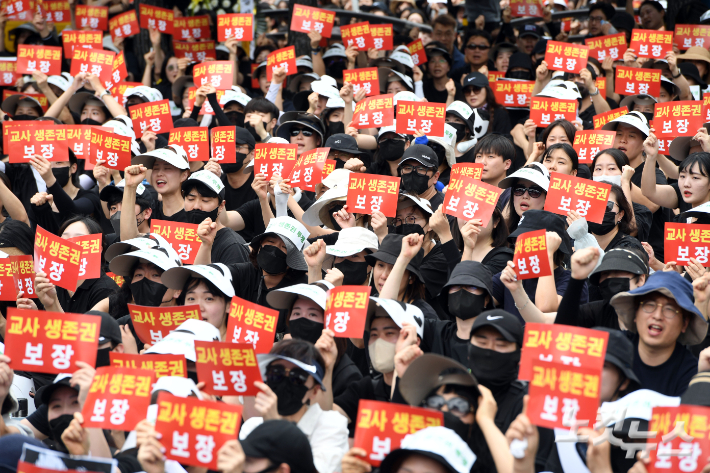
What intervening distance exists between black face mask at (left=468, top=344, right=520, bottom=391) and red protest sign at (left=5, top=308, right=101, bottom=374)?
87.7 inches

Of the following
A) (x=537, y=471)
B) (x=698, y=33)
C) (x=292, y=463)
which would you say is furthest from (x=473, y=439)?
(x=698, y=33)

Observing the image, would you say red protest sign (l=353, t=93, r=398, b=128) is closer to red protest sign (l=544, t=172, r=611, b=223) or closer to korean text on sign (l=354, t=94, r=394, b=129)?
korean text on sign (l=354, t=94, r=394, b=129)

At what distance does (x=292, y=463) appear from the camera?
4.05 m

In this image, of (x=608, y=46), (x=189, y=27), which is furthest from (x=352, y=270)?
(x=189, y=27)

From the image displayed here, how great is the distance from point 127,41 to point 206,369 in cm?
1105

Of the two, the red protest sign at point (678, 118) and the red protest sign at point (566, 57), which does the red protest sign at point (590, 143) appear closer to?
the red protest sign at point (678, 118)

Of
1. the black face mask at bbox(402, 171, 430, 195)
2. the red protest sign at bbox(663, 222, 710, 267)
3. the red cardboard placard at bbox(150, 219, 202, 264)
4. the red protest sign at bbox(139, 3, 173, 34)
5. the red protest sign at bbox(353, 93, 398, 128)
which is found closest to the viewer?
the red protest sign at bbox(663, 222, 710, 267)

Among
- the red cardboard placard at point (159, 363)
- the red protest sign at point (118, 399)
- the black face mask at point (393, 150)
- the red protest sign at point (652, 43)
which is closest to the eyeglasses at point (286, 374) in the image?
the red cardboard placard at point (159, 363)

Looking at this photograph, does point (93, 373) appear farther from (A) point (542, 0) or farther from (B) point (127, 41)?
(A) point (542, 0)

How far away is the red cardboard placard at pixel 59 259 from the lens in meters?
6.65

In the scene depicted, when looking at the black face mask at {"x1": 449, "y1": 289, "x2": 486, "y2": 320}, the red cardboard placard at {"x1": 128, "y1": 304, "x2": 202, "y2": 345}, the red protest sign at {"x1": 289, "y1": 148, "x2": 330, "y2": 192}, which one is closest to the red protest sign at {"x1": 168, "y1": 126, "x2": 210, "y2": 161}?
the red protest sign at {"x1": 289, "y1": 148, "x2": 330, "y2": 192}

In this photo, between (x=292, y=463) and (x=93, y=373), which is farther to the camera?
(x=93, y=373)

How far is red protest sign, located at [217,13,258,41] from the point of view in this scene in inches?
491

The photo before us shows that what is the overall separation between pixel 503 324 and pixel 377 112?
5088 mm
